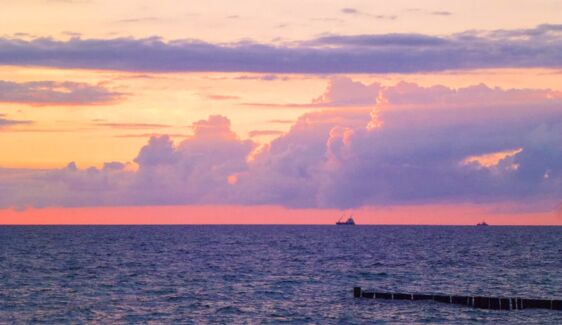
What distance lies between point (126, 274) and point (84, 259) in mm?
34190

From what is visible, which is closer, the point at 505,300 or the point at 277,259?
the point at 505,300

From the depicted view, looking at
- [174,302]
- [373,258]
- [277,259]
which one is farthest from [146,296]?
[373,258]

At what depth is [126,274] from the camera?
104 metres

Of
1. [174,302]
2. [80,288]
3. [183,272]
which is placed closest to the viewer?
[174,302]

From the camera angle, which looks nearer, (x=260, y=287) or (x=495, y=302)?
(x=495, y=302)

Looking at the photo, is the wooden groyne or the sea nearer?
the sea

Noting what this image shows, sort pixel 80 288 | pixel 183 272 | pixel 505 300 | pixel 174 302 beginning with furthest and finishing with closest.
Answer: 1. pixel 183 272
2. pixel 80 288
3. pixel 174 302
4. pixel 505 300

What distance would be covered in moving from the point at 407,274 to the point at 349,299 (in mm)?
30071

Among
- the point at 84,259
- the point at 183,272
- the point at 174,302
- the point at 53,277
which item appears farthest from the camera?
the point at 84,259

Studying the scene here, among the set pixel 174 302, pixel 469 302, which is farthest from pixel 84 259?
pixel 469 302

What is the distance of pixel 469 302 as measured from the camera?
2790 inches

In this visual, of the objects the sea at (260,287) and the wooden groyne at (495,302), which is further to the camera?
the wooden groyne at (495,302)

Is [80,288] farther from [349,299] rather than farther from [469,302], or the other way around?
[469,302]

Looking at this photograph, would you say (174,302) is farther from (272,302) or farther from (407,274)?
(407,274)
